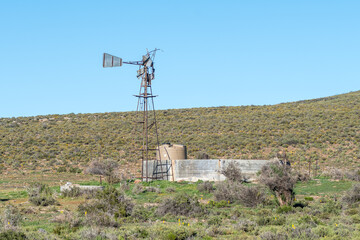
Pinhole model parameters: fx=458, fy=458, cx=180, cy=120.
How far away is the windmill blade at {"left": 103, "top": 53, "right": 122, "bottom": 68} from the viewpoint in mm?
27062

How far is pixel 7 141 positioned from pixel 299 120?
3418 centimetres

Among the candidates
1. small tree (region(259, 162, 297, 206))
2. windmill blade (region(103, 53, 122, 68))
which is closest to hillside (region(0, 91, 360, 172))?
windmill blade (region(103, 53, 122, 68))

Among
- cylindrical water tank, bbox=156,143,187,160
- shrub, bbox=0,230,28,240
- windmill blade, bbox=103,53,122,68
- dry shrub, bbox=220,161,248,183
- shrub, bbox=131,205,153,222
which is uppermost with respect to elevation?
windmill blade, bbox=103,53,122,68

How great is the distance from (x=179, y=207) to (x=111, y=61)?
13181 mm

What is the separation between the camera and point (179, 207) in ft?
54.9

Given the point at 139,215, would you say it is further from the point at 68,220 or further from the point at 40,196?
the point at 40,196

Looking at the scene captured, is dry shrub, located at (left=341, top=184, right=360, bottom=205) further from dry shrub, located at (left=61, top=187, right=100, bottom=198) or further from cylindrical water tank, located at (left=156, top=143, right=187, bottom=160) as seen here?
cylindrical water tank, located at (left=156, top=143, right=187, bottom=160)

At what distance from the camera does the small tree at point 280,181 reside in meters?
17.8

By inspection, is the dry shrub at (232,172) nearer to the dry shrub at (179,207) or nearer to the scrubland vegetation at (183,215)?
the scrubland vegetation at (183,215)

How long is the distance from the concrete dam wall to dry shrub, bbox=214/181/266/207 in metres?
6.71

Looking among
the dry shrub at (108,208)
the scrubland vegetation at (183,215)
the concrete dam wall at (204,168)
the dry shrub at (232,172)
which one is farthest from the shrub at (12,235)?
the concrete dam wall at (204,168)

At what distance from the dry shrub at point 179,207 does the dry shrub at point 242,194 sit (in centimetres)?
279

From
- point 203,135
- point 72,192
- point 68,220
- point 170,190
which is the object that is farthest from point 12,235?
point 203,135

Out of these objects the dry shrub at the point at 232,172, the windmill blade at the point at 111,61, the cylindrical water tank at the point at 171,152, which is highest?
the windmill blade at the point at 111,61
